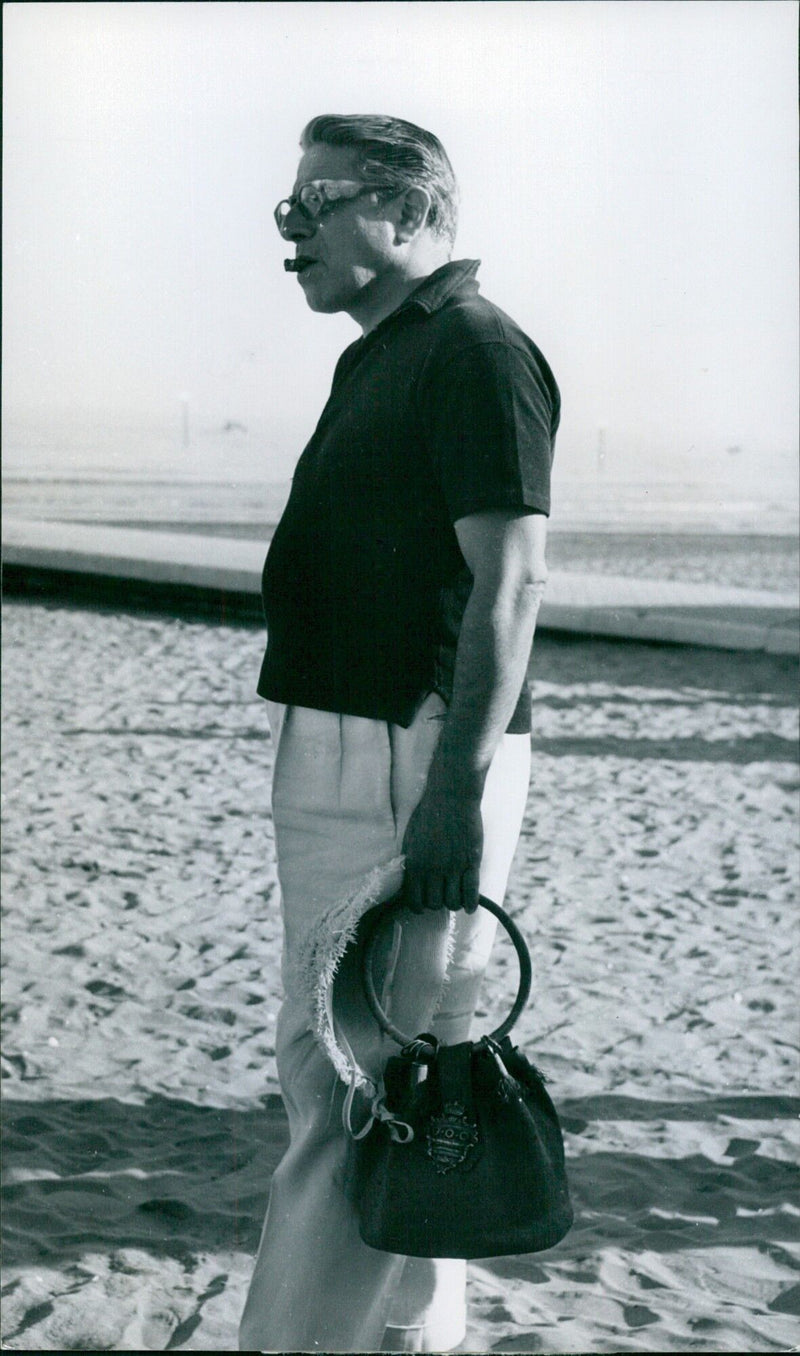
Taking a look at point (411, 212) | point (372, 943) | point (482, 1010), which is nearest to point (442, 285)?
point (411, 212)

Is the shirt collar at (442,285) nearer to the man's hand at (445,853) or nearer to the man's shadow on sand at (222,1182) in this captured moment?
the man's hand at (445,853)

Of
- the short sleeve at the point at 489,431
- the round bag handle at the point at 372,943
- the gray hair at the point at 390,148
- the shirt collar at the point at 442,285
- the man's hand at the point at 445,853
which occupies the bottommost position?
the round bag handle at the point at 372,943

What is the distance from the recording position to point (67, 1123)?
3549mm

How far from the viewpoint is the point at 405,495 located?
2.21 m

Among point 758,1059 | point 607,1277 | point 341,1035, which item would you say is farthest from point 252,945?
point 341,1035

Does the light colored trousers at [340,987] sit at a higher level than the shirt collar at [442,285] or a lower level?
lower

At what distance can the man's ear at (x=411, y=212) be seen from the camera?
7.50 ft

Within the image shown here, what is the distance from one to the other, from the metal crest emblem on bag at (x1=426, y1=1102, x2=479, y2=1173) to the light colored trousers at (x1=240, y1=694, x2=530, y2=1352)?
0.57 feet

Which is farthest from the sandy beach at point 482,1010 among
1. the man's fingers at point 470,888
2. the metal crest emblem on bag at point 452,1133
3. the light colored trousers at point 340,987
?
the man's fingers at point 470,888

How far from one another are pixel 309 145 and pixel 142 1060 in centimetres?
235

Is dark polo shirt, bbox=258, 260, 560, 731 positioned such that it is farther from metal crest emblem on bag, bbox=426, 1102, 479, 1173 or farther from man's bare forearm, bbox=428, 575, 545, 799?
metal crest emblem on bag, bbox=426, 1102, 479, 1173

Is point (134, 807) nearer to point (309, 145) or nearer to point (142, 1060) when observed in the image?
point (142, 1060)

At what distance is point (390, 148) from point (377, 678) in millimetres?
740

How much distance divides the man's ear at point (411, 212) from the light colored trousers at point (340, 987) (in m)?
0.66
